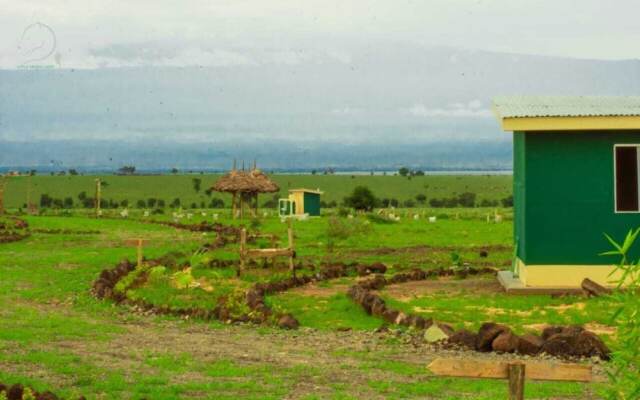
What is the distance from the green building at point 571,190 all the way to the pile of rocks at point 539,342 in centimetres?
627

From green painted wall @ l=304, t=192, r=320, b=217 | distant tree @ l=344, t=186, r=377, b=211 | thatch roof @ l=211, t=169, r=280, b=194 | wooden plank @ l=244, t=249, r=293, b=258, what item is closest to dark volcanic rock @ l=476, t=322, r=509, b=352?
wooden plank @ l=244, t=249, r=293, b=258

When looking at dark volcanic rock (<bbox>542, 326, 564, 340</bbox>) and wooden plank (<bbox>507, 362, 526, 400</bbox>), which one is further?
dark volcanic rock (<bbox>542, 326, 564, 340</bbox>)

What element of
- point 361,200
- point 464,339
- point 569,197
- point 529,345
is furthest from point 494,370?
point 361,200

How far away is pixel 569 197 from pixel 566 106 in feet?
6.29

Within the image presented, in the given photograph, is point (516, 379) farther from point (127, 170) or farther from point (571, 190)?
point (127, 170)

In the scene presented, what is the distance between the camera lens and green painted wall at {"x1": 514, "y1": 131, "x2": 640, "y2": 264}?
1828 centimetres

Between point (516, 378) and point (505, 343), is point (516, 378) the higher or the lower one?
the higher one

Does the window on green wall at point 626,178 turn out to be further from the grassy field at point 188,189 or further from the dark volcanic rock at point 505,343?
the grassy field at point 188,189

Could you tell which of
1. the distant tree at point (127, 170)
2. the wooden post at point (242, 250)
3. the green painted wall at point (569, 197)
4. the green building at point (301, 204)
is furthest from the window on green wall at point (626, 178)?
the distant tree at point (127, 170)

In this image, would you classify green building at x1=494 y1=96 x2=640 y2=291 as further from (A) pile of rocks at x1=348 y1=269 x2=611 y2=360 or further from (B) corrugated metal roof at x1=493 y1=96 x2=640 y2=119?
(A) pile of rocks at x1=348 y1=269 x2=611 y2=360

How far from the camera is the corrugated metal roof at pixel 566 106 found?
59.6ft

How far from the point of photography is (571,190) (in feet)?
60.4

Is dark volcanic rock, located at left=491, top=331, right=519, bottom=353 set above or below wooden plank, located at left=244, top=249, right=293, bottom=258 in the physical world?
below

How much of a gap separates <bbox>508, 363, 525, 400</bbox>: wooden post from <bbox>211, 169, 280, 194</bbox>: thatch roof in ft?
144
